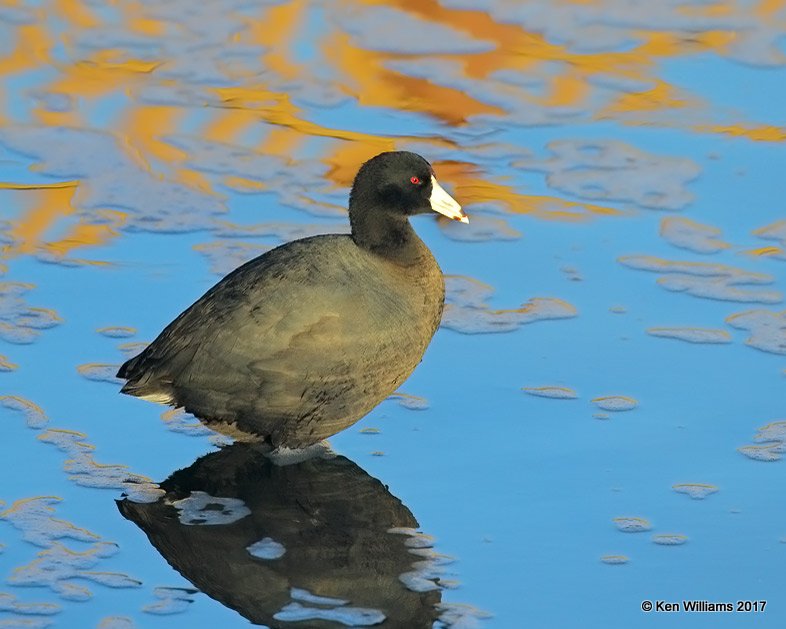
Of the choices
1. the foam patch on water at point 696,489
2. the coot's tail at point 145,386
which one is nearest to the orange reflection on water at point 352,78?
the coot's tail at point 145,386

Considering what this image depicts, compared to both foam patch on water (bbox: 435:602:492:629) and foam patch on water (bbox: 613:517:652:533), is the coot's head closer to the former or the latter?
foam patch on water (bbox: 613:517:652:533)

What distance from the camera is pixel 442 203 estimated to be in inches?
213

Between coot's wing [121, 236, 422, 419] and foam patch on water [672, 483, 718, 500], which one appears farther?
coot's wing [121, 236, 422, 419]

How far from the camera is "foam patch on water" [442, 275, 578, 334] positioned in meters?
5.86

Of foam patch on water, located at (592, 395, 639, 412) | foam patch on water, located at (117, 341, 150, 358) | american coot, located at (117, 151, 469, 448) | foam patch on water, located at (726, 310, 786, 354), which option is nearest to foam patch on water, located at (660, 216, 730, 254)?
foam patch on water, located at (726, 310, 786, 354)

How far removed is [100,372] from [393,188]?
1157 millimetres

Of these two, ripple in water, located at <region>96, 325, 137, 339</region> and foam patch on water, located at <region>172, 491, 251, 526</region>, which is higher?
ripple in water, located at <region>96, 325, 137, 339</region>

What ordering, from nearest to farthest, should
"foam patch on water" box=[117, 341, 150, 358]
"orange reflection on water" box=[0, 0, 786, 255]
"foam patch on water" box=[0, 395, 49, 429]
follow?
1. "foam patch on water" box=[0, 395, 49, 429]
2. "foam patch on water" box=[117, 341, 150, 358]
3. "orange reflection on water" box=[0, 0, 786, 255]

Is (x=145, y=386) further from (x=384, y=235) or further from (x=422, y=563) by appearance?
(x=422, y=563)

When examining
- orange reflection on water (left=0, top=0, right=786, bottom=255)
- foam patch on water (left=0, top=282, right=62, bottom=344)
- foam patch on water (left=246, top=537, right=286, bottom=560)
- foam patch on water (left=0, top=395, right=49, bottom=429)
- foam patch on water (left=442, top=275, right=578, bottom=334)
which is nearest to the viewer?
foam patch on water (left=246, top=537, right=286, bottom=560)

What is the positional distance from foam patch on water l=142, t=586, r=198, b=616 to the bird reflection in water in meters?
0.06

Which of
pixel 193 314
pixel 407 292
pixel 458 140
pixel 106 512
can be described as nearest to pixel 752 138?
pixel 458 140
